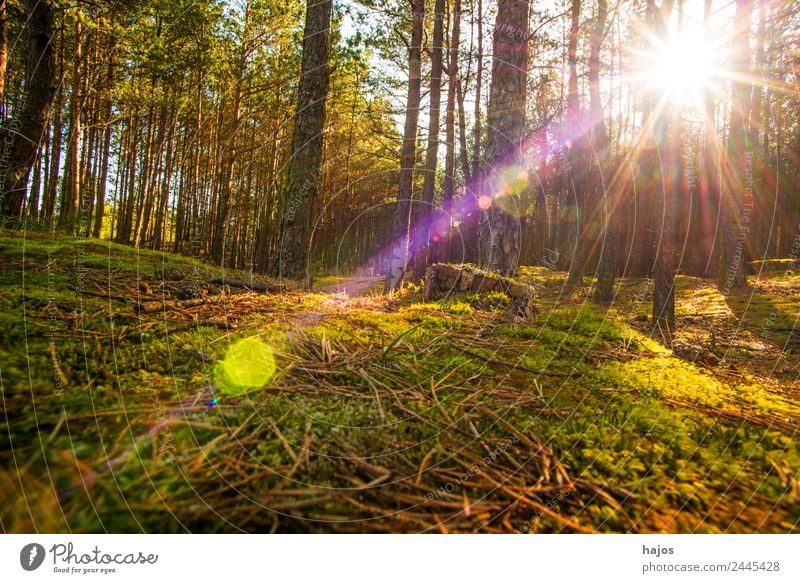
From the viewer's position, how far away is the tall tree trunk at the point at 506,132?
4903mm

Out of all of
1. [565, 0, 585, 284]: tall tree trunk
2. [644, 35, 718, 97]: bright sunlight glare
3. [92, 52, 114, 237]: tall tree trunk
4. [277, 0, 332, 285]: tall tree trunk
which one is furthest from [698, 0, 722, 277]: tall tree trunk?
[92, 52, 114, 237]: tall tree trunk

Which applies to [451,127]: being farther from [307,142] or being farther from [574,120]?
[307,142]

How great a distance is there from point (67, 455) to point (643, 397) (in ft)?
6.60

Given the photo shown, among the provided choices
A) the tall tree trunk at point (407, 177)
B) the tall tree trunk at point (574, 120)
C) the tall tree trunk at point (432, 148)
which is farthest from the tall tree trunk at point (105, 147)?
the tall tree trunk at point (574, 120)

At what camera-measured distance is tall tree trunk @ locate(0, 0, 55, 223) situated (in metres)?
6.09

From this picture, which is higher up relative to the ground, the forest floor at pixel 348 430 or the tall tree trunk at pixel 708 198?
the tall tree trunk at pixel 708 198

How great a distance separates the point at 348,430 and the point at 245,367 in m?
0.60

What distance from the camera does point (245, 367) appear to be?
160cm

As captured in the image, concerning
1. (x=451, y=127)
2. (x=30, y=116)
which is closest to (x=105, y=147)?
(x=30, y=116)

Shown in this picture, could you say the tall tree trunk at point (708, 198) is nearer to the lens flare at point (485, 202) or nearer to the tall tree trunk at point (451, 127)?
the tall tree trunk at point (451, 127)

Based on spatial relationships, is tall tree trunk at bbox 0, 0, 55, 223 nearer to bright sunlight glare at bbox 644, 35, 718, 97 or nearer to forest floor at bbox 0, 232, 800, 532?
forest floor at bbox 0, 232, 800, 532
